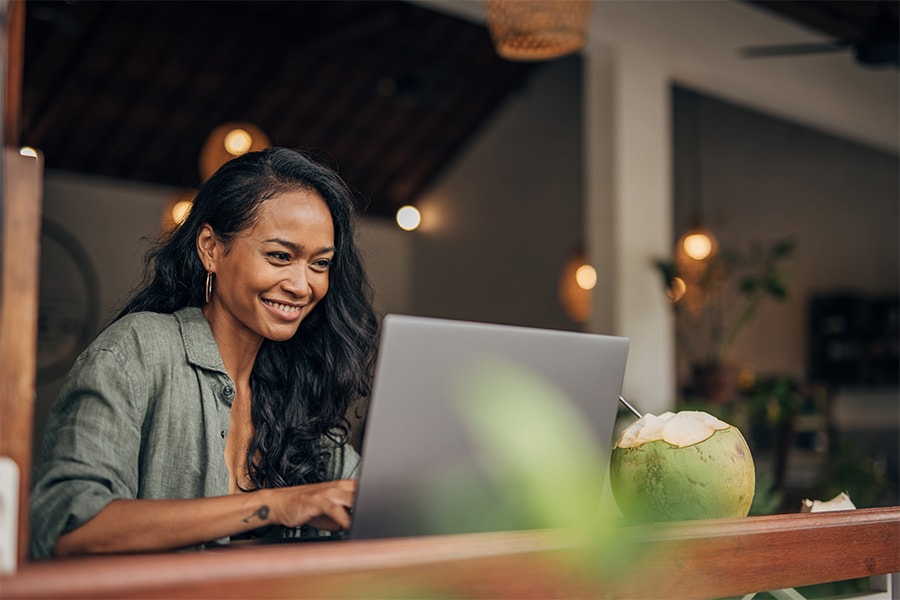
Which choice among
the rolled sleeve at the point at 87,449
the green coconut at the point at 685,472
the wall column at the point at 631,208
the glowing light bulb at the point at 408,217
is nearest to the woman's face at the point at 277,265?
the rolled sleeve at the point at 87,449

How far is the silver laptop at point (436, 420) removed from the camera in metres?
1.27

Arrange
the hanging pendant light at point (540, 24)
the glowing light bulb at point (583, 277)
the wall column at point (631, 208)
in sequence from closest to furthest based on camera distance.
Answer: the hanging pendant light at point (540, 24) < the wall column at point (631, 208) < the glowing light bulb at point (583, 277)

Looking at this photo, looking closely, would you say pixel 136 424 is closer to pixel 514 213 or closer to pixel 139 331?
pixel 139 331

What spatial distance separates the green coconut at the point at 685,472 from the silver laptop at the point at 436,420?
7.7 inches

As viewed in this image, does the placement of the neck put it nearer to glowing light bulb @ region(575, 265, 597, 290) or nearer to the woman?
the woman

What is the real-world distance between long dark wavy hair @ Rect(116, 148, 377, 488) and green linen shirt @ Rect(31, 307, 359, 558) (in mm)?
113

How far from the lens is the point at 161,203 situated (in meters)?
9.19

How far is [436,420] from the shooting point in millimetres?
1315

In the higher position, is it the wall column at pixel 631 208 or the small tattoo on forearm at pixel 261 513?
the wall column at pixel 631 208

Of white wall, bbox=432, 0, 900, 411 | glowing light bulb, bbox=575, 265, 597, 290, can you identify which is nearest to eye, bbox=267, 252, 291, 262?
white wall, bbox=432, 0, 900, 411

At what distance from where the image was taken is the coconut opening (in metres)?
1.55

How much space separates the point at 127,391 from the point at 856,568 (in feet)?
3.71

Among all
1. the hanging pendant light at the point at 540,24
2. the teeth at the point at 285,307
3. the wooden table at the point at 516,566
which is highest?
the hanging pendant light at the point at 540,24

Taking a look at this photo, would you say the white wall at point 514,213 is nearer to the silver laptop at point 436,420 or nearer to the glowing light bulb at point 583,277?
the glowing light bulb at point 583,277
